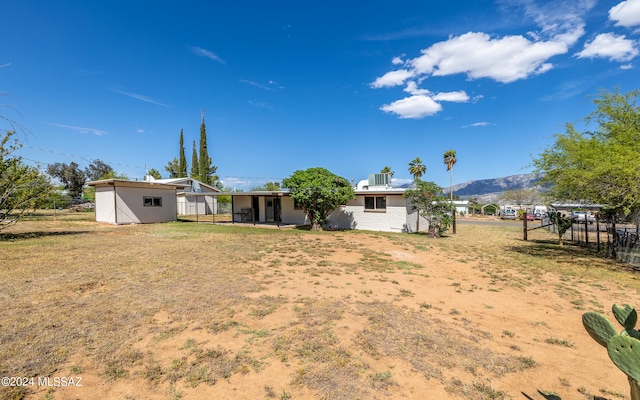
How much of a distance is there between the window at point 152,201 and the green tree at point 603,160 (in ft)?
79.3

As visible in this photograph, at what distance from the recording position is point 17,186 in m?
12.1

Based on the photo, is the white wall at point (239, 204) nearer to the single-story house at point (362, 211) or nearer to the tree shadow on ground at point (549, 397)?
the single-story house at point (362, 211)

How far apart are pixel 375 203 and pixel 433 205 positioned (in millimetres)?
3606

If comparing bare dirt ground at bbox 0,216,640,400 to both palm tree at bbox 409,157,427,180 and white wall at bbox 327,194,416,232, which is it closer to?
white wall at bbox 327,194,416,232

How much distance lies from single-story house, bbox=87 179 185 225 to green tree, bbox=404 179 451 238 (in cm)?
1891

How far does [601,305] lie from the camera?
220 inches

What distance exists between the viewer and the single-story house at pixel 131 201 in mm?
19712

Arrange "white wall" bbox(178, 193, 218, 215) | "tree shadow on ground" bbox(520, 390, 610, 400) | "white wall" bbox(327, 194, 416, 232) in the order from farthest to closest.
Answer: "white wall" bbox(178, 193, 218, 215)
"white wall" bbox(327, 194, 416, 232)
"tree shadow on ground" bbox(520, 390, 610, 400)

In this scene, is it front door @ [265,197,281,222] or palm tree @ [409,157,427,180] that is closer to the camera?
front door @ [265,197,281,222]

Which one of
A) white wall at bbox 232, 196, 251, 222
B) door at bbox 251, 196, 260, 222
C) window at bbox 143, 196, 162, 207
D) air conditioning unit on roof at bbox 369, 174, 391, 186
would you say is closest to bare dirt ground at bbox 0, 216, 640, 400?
air conditioning unit on roof at bbox 369, 174, 391, 186

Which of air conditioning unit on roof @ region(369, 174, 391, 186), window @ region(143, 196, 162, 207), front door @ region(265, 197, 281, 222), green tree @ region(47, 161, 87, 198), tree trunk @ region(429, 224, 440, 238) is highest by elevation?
green tree @ region(47, 161, 87, 198)

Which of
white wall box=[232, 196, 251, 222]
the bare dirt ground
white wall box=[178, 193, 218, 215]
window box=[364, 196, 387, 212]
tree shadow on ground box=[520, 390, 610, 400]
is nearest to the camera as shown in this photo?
tree shadow on ground box=[520, 390, 610, 400]

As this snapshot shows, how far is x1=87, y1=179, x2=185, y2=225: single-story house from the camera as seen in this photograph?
64.7ft

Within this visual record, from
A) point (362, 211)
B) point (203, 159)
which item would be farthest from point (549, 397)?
point (203, 159)
